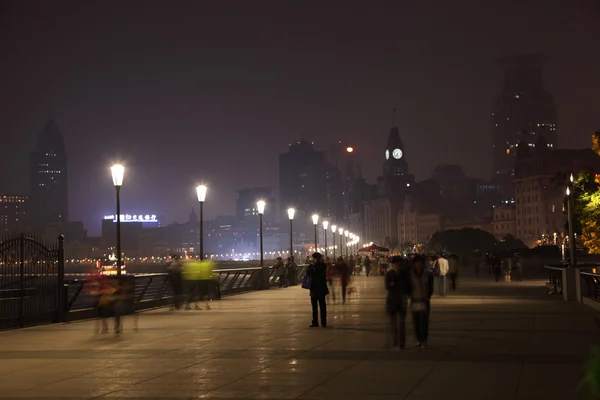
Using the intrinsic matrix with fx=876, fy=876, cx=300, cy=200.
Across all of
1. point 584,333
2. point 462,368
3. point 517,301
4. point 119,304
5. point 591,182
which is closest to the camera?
point 462,368

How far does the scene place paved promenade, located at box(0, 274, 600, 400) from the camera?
37.9ft

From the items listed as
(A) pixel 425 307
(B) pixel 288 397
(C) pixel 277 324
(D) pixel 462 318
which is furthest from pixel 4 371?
(D) pixel 462 318

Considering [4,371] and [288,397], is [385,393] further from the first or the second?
[4,371]

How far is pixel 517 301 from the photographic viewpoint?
31281 mm

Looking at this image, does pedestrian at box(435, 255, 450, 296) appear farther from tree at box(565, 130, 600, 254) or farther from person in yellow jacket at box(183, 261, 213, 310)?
person in yellow jacket at box(183, 261, 213, 310)

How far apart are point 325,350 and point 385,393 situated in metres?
5.06

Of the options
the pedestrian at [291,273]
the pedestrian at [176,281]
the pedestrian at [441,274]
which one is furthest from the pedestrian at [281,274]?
the pedestrian at [176,281]

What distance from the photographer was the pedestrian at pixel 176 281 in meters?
29.9

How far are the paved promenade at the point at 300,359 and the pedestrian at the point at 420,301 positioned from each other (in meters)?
0.33

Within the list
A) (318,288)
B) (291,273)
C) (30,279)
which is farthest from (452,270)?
(30,279)

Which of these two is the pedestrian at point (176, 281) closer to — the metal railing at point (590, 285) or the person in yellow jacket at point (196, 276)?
the person in yellow jacket at point (196, 276)

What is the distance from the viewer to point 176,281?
1180 inches

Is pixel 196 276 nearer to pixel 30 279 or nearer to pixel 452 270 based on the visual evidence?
pixel 30 279

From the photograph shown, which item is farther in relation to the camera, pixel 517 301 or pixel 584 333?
pixel 517 301
